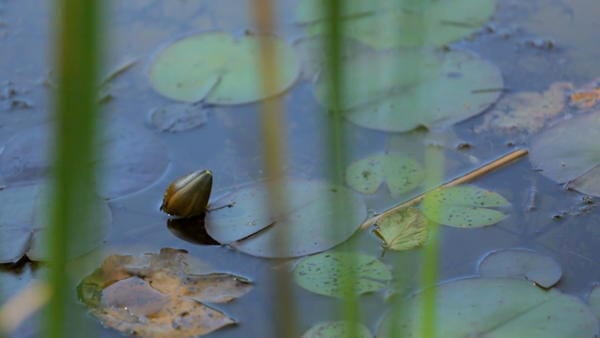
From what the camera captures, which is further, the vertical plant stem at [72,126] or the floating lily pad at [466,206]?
the floating lily pad at [466,206]

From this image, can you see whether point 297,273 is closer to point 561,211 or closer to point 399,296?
point 561,211

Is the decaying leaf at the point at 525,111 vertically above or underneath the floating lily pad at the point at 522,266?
above

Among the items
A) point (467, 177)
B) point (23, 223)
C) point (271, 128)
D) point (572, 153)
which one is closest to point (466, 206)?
point (467, 177)

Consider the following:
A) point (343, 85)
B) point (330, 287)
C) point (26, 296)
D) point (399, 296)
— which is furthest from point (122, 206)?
point (343, 85)

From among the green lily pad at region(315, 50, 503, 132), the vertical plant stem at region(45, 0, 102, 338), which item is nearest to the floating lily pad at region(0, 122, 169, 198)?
the green lily pad at region(315, 50, 503, 132)

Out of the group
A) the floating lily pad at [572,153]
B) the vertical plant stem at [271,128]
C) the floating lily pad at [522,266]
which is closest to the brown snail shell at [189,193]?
the floating lily pad at [522,266]

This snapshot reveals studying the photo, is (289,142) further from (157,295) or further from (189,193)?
(157,295)

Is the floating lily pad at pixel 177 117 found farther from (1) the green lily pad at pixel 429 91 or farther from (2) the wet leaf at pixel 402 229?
(2) the wet leaf at pixel 402 229
